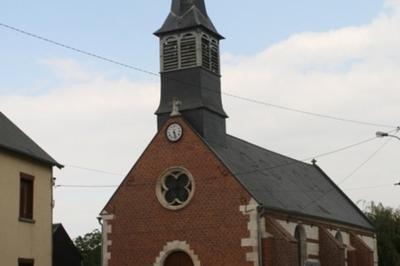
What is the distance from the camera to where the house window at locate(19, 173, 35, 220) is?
87.5ft

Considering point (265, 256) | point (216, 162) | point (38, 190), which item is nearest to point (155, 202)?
point (216, 162)

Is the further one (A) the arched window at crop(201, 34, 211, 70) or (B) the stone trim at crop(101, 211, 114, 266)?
(A) the arched window at crop(201, 34, 211, 70)

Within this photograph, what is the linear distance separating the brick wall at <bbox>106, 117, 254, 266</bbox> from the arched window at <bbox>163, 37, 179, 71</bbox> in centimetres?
249

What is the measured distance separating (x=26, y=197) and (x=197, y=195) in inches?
355

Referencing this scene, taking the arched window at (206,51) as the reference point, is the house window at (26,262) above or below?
below

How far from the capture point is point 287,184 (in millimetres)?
39719

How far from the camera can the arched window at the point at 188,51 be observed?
3522 centimetres

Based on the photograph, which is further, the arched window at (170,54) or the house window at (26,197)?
the arched window at (170,54)

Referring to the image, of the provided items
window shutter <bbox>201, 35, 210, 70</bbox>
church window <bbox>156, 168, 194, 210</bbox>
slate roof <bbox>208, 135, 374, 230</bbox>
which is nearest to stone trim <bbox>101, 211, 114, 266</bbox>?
church window <bbox>156, 168, 194, 210</bbox>

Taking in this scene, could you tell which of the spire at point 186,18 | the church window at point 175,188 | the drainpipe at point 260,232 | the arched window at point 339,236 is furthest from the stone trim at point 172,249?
the arched window at point 339,236

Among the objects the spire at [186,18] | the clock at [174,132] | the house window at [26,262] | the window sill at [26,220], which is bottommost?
the house window at [26,262]

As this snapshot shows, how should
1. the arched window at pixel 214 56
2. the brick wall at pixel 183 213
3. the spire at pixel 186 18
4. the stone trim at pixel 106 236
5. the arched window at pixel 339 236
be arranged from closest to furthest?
the brick wall at pixel 183 213, the stone trim at pixel 106 236, the spire at pixel 186 18, the arched window at pixel 214 56, the arched window at pixel 339 236

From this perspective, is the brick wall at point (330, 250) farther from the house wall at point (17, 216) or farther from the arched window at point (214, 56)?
the house wall at point (17, 216)

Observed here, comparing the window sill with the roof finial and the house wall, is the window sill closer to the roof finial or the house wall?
the house wall
